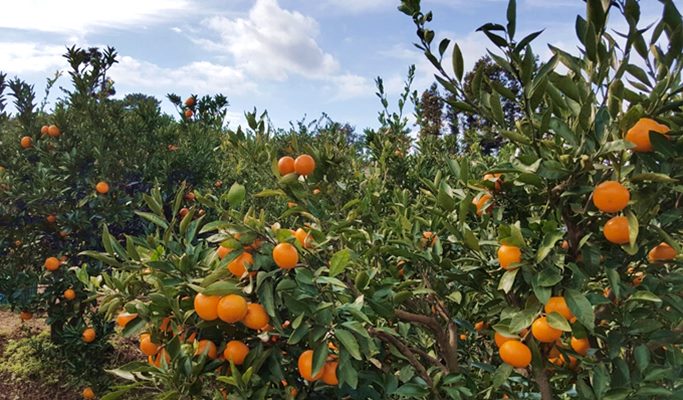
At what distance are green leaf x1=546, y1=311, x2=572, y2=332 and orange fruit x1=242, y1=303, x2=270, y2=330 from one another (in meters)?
0.69

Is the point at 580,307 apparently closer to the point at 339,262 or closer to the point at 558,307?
the point at 558,307

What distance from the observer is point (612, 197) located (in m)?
1.17

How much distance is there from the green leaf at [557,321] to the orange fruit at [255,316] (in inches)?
27.2

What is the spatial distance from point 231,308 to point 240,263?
0.43 ft

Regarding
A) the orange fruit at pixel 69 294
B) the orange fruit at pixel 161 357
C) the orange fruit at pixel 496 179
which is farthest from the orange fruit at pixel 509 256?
the orange fruit at pixel 69 294

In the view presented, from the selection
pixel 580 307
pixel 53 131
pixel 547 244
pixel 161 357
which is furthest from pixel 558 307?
pixel 53 131

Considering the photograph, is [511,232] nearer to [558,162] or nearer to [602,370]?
[558,162]

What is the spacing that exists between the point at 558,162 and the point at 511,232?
0.70 feet

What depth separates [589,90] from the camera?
1271mm

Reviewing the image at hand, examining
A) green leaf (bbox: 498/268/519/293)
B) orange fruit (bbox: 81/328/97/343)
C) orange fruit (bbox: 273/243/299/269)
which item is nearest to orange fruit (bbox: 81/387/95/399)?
orange fruit (bbox: 81/328/97/343)

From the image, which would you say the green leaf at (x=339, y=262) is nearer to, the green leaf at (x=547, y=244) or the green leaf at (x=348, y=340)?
the green leaf at (x=348, y=340)

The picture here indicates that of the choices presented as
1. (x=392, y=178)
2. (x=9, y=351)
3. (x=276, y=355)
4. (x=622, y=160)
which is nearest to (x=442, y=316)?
(x=276, y=355)

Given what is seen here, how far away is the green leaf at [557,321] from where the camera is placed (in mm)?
1138

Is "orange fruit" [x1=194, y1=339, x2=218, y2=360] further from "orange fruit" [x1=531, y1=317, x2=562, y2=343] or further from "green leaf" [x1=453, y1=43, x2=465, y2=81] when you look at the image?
"green leaf" [x1=453, y1=43, x2=465, y2=81]
